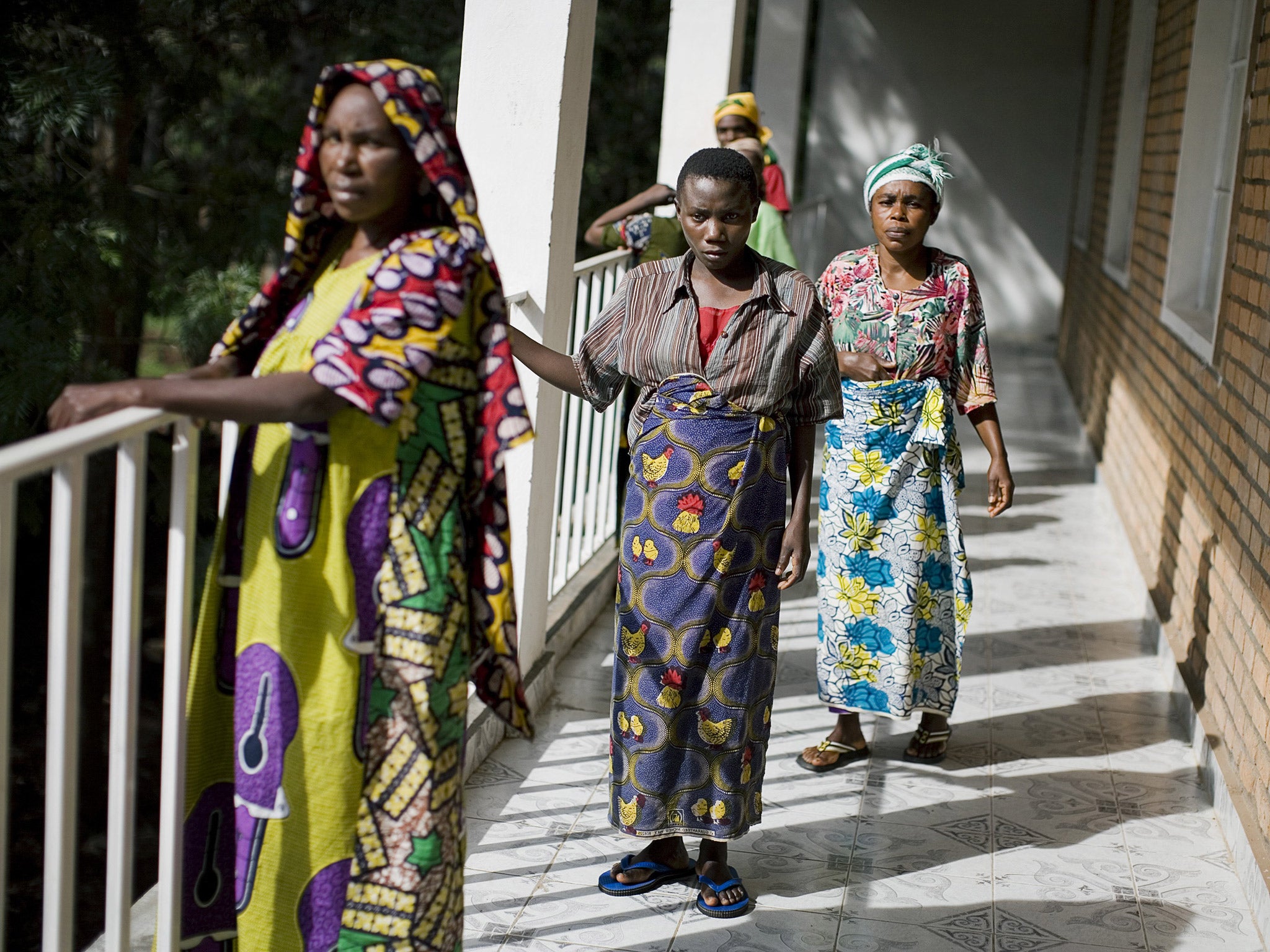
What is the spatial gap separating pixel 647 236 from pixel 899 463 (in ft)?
5.34

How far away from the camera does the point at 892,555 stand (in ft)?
12.4

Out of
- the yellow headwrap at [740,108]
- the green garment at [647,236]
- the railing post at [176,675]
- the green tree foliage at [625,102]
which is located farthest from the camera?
the green tree foliage at [625,102]

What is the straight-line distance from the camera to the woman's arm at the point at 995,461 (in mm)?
3680

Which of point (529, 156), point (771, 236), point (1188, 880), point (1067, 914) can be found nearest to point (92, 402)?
point (529, 156)

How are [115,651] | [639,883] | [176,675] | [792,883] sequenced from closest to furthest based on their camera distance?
[115,651] → [176,675] → [639,883] → [792,883]

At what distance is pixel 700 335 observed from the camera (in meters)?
2.81

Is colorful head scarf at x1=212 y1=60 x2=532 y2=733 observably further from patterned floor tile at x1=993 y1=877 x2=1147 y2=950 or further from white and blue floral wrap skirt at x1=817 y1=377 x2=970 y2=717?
white and blue floral wrap skirt at x1=817 y1=377 x2=970 y2=717

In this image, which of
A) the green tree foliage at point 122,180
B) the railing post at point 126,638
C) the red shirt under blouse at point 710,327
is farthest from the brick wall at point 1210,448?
the green tree foliage at point 122,180

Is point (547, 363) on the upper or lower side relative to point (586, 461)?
upper

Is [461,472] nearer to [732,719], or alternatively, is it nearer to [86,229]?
[732,719]

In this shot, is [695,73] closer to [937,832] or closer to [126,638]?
[937,832]

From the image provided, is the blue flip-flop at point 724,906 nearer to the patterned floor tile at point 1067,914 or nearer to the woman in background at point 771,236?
the patterned floor tile at point 1067,914

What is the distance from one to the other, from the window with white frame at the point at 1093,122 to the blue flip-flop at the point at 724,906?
28.6 ft

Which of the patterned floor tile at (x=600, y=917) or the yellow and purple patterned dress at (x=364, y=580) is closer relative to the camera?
the yellow and purple patterned dress at (x=364, y=580)
